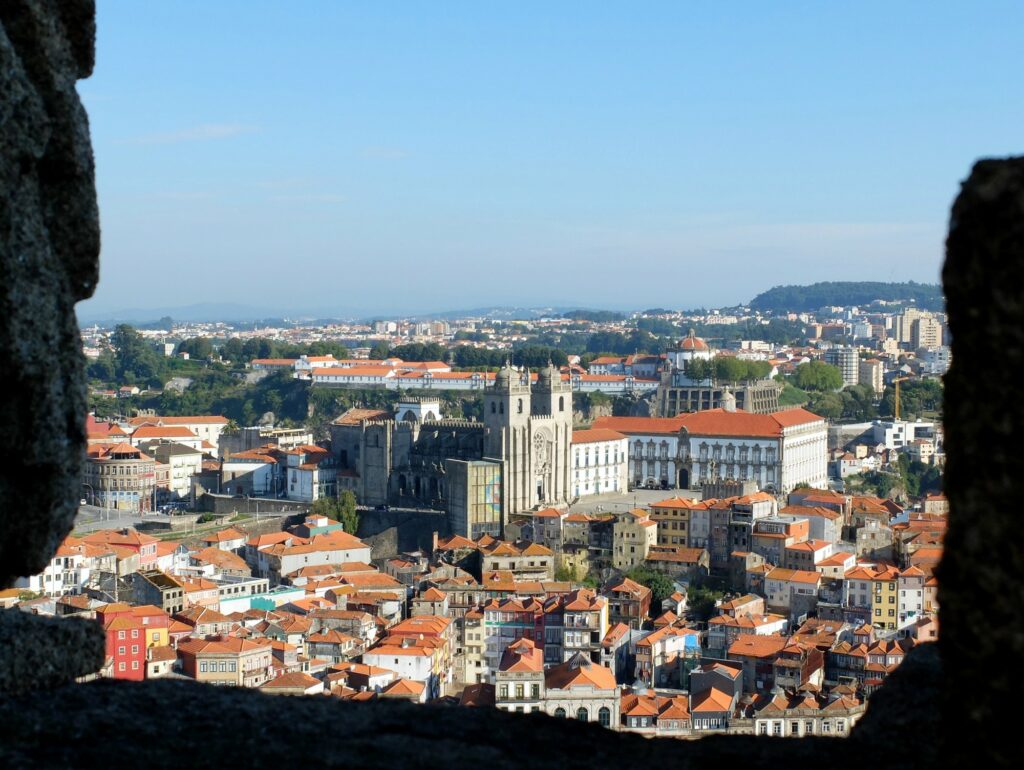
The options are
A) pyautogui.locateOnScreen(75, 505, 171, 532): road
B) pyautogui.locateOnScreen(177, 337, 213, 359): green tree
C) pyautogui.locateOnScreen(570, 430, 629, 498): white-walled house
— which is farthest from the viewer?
pyautogui.locateOnScreen(177, 337, 213, 359): green tree

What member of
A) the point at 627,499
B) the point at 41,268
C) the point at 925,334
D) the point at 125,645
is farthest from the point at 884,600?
the point at 925,334

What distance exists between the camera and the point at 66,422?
474 cm

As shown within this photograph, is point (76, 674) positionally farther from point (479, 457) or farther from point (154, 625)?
point (479, 457)

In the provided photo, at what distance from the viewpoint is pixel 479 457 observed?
34219 millimetres

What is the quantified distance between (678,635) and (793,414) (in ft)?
59.1

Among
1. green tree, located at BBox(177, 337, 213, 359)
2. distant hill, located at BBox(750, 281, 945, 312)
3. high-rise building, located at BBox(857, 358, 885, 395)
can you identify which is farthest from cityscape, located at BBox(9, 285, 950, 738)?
distant hill, located at BBox(750, 281, 945, 312)

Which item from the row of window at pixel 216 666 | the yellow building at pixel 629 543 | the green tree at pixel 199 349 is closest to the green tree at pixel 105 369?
the green tree at pixel 199 349

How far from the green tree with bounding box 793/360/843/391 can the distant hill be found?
3964 inches

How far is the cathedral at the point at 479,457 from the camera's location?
3253 centimetres

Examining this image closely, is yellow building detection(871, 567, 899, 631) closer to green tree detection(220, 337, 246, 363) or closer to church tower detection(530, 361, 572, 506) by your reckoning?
church tower detection(530, 361, 572, 506)

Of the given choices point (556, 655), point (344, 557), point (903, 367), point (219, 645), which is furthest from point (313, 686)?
point (903, 367)

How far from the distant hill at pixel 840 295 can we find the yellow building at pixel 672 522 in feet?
449

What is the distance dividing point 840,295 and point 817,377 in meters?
110

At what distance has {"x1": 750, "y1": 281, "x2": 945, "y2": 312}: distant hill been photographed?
549ft
